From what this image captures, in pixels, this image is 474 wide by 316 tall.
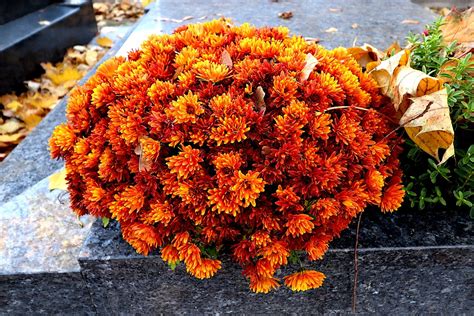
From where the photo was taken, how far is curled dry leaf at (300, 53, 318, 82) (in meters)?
1.34

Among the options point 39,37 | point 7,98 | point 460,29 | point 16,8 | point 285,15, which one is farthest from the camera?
point 16,8

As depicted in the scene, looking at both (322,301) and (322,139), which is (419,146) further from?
(322,301)

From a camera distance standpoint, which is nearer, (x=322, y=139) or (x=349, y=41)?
(x=322, y=139)

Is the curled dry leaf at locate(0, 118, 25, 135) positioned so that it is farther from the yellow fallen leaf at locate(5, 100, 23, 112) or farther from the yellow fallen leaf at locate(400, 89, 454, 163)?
the yellow fallen leaf at locate(400, 89, 454, 163)

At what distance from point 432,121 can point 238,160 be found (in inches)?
21.2

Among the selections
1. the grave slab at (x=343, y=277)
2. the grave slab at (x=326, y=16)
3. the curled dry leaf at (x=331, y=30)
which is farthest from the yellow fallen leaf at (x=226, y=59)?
the curled dry leaf at (x=331, y=30)

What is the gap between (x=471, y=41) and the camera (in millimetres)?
1570

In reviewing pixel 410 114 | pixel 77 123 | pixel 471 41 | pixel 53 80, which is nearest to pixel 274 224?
pixel 410 114

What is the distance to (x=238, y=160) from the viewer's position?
1.18 m

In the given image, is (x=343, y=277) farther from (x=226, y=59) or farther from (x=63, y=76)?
(x=63, y=76)

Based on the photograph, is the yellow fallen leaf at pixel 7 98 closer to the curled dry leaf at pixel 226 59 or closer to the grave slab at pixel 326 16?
the grave slab at pixel 326 16

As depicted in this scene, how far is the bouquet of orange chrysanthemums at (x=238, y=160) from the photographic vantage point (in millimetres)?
1190

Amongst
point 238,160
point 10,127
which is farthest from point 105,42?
point 238,160

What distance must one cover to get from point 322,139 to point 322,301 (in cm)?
59
